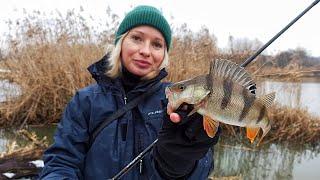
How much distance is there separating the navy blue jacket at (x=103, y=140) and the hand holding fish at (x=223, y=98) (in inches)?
19.1

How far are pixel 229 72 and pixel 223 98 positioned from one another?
116mm

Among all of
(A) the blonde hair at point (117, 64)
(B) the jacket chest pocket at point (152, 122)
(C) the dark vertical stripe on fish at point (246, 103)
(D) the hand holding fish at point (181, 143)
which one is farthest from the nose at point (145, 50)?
(C) the dark vertical stripe on fish at point (246, 103)

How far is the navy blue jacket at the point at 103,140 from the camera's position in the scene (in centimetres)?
188

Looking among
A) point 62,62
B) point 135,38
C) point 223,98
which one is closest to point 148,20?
point 135,38

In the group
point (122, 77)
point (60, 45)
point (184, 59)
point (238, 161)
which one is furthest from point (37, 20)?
point (122, 77)

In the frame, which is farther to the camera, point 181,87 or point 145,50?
point 145,50

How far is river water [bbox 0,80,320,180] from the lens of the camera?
5242 mm

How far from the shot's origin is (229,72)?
1419mm

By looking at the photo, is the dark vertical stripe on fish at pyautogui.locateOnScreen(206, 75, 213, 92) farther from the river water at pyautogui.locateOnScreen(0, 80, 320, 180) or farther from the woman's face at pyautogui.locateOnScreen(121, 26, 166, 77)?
the river water at pyautogui.locateOnScreen(0, 80, 320, 180)

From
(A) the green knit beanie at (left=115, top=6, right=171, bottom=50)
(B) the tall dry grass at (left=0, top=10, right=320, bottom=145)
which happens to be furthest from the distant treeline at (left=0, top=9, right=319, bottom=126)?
(A) the green knit beanie at (left=115, top=6, right=171, bottom=50)

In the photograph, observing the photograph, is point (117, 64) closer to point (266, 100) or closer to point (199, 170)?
point (199, 170)

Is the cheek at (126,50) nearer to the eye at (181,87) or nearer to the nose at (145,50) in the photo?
the nose at (145,50)

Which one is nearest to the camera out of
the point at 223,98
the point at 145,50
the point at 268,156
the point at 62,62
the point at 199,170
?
the point at 223,98

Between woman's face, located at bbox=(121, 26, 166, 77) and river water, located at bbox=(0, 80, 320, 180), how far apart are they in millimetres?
3087
